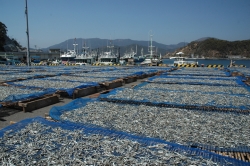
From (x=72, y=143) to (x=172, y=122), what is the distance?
2.60 meters

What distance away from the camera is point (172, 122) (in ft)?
17.0

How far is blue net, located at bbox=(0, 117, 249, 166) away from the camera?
129 inches

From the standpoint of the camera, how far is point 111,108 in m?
6.53

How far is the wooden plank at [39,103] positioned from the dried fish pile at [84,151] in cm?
295

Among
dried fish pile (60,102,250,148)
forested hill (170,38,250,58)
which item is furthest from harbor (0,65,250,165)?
forested hill (170,38,250,58)

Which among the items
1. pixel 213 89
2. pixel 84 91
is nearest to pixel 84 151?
pixel 84 91

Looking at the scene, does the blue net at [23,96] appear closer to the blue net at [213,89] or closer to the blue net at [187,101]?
the blue net at [187,101]

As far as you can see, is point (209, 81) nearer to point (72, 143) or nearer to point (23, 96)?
point (23, 96)

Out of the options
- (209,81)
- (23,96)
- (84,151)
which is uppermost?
(209,81)

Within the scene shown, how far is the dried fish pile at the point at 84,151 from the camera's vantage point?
3.15m

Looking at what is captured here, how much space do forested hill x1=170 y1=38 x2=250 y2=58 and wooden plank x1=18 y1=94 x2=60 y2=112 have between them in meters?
141

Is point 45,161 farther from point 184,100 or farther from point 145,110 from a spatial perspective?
point 184,100

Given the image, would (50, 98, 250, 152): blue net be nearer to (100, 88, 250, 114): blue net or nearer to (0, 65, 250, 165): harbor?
(0, 65, 250, 165): harbor

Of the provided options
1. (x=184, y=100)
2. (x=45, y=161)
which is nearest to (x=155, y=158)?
(x=45, y=161)
